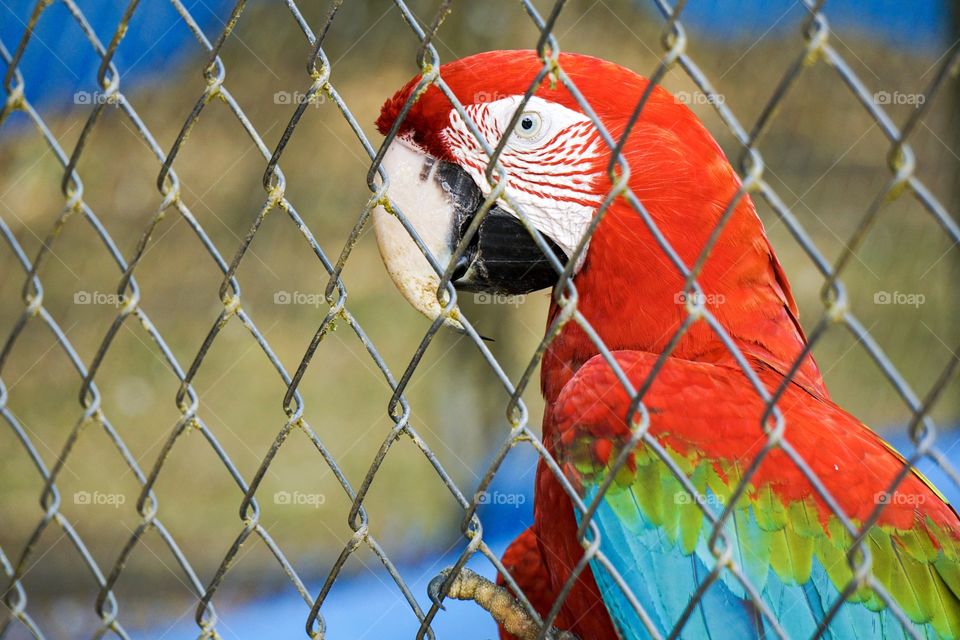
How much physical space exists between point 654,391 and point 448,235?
0.40 m

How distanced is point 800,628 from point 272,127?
178 cm

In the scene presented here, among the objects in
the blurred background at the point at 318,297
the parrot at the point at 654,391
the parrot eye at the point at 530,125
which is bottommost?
the parrot at the point at 654,391

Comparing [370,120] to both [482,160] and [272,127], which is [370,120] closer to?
[272,127]

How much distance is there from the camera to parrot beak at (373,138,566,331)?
1.27 m

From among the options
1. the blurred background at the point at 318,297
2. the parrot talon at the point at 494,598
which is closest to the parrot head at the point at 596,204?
the parrot talon at the point at 494,598

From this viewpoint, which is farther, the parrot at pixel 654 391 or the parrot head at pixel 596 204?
the parrot head at pixel 596 204

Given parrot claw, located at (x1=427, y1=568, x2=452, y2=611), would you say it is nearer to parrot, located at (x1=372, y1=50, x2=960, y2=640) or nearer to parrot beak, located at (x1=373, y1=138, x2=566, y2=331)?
parrot, located at (x1=372, y1=50, x2=960, y2=640)

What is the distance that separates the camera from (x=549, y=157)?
1.29 m

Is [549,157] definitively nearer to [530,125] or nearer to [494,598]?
[530,125]

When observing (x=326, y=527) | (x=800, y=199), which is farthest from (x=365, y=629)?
(x=800, y=199)

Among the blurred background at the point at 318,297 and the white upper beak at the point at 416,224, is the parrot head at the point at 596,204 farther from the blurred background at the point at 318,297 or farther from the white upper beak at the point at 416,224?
the blurred background at the point at 318,297

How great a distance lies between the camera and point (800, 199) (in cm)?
224

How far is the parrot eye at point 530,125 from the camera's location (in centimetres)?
128

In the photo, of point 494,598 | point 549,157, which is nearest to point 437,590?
point 494,598
